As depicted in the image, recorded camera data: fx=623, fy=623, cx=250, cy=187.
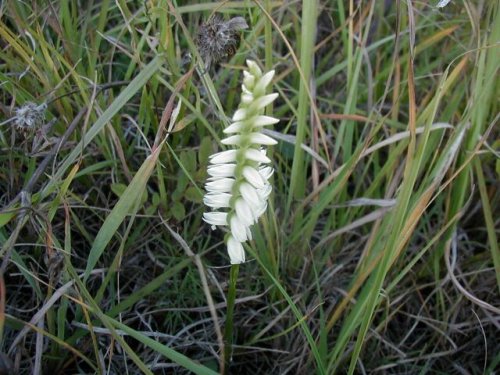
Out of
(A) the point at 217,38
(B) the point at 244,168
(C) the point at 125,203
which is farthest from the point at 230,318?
(A) the point at 217,38

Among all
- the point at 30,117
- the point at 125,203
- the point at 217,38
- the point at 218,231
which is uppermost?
the point at 217,38

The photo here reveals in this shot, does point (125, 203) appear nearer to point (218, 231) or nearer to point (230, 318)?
point (230, 318)

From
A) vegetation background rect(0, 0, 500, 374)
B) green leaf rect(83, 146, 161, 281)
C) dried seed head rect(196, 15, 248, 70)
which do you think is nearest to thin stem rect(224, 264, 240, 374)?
vegetation background rect(0, 0, 500, 374)

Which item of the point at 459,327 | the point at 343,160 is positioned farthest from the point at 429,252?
the point at 343,160

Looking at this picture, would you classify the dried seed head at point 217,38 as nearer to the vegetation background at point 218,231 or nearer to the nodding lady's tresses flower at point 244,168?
the vegetation background at point 218,231

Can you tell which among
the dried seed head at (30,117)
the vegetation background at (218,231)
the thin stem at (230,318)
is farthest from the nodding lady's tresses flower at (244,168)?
the dried seed head at (30,117)

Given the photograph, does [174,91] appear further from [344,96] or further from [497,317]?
[497,317]
